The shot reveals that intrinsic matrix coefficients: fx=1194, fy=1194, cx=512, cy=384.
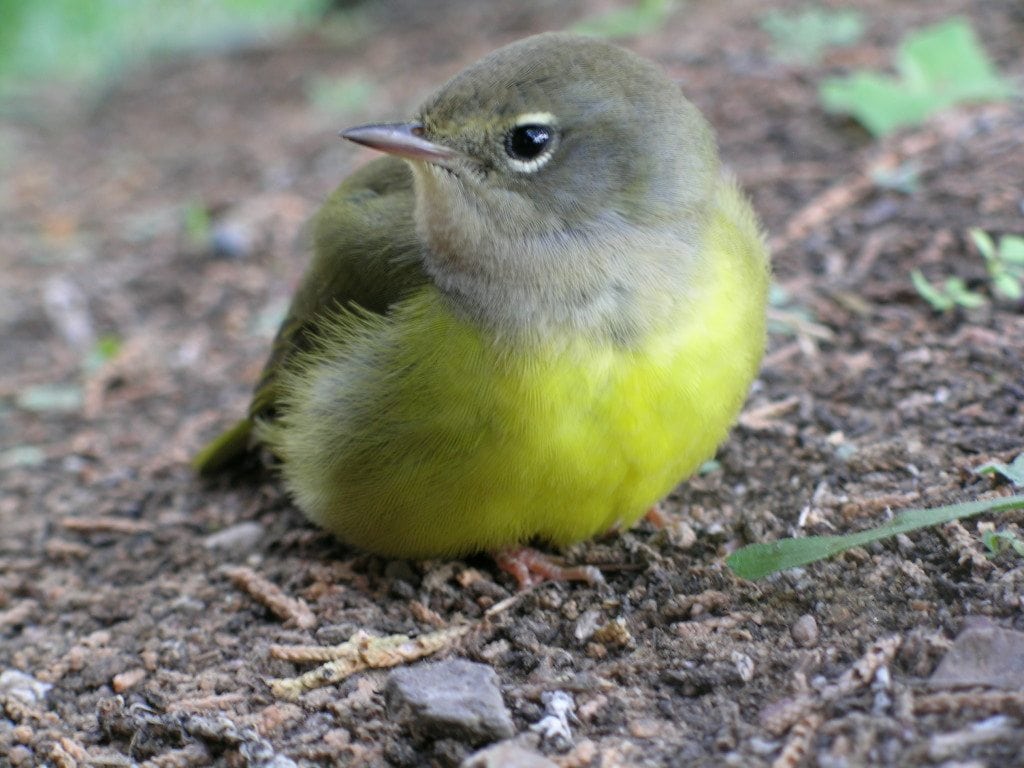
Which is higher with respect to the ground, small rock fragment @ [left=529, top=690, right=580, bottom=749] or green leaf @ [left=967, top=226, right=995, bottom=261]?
green leaf @ [left=967, top=226, right=995, bottom=261]

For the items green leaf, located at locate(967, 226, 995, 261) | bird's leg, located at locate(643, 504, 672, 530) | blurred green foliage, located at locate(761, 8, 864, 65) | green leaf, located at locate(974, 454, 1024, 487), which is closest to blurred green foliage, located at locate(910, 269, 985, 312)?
green leaf, located at locate(967, 226, 995, 261)

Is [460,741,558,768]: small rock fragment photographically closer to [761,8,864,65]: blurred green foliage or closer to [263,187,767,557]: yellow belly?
[263,187,767,557]: yellow belly

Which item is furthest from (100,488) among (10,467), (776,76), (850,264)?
(776,76)

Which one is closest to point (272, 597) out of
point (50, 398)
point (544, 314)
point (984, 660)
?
point (544, 314)

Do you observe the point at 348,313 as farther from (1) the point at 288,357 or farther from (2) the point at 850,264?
(2) the point at 850,264

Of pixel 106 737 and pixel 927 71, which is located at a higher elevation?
pixel 927 71

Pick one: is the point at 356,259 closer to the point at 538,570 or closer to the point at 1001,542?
the point at 538,570

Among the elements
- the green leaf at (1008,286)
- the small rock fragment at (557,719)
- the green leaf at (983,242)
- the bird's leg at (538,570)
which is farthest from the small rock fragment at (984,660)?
the green leaf at (983,242)
